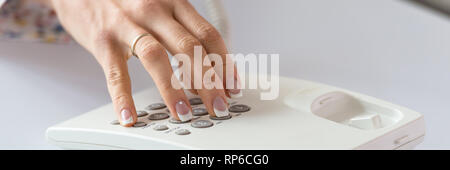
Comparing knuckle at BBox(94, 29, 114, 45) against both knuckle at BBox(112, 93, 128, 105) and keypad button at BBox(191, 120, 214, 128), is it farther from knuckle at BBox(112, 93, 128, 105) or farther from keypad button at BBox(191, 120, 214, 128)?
keypad button at BBox(191, 120, 214, 128)

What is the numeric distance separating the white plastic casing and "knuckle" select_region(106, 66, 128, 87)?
42 millimetres

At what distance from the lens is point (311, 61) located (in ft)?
3.76

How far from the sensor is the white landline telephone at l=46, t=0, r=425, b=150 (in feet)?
2.33

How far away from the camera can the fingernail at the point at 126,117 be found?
788 mm

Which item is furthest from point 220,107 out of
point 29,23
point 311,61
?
point 29,23

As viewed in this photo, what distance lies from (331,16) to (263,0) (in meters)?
0.16

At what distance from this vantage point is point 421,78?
1038 mm

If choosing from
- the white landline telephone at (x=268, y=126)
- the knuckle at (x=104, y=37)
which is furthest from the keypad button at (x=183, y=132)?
the knuckle at (x=104, y=37)

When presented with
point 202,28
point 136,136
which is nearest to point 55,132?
point 136,136

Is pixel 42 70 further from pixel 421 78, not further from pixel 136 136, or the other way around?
pixel 421 78

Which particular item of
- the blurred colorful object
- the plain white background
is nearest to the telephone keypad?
the plain white background

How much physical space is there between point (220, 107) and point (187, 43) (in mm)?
105
